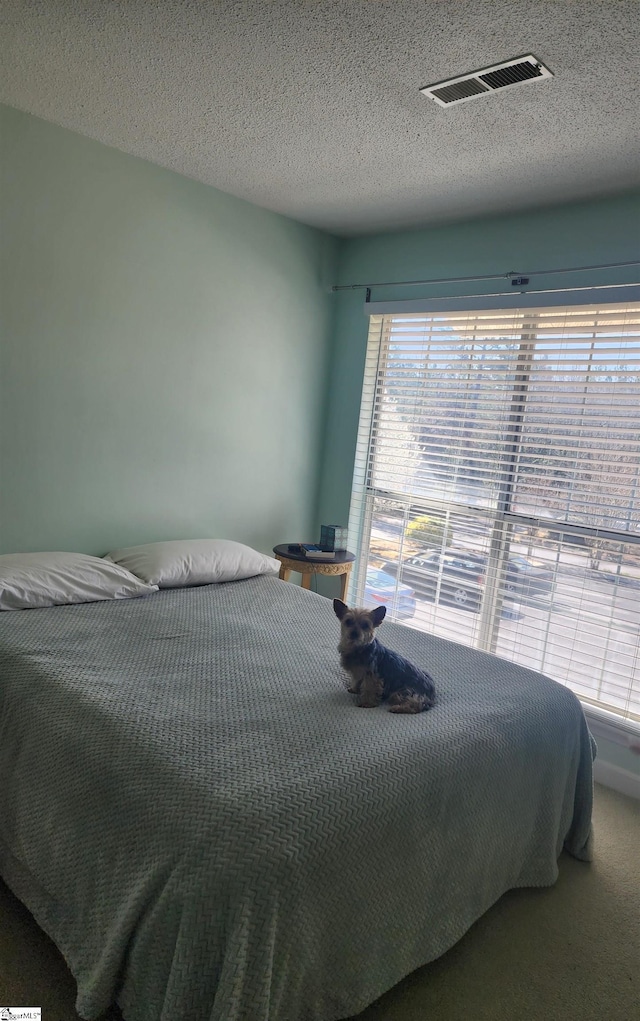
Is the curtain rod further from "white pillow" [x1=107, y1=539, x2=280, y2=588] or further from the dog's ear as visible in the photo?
the dog's ear

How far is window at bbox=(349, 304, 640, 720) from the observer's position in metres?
3.00

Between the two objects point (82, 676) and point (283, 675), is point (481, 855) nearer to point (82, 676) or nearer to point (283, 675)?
point (283, 675)

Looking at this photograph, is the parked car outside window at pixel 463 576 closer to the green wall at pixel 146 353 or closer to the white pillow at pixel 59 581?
the green wall at pixel 146 353

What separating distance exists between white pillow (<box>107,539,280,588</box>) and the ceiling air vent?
2.07 metres

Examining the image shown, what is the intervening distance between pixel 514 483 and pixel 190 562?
1.61 m

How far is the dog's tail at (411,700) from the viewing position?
1.98 metres

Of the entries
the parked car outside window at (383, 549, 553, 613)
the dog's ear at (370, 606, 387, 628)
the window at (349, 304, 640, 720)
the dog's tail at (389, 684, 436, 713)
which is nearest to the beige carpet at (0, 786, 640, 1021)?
the dog's tail at (389, 684, 436, 713)

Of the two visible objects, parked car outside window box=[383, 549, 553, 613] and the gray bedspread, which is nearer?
the gray bedspread

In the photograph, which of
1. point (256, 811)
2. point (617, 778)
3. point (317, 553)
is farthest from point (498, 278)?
point (256, 811)

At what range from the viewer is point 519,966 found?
1.84 meters

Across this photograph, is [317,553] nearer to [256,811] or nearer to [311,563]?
[311,563]

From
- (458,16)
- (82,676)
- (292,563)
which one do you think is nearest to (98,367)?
(292,563)

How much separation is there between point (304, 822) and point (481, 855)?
70cm

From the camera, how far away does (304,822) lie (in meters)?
1.44
